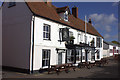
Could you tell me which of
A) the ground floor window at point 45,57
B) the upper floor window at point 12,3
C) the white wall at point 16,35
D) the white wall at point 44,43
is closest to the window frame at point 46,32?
the white wall at point 44,43

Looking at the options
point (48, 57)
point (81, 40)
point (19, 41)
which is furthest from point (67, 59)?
point (19, 41)

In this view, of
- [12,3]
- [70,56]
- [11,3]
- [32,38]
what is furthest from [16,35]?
[70,56]

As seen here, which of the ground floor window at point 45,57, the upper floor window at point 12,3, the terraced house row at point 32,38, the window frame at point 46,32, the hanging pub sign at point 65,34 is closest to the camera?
the terraced house row at point 32,38

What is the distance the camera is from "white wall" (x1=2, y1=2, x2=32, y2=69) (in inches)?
542

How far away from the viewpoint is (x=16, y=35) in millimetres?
15148

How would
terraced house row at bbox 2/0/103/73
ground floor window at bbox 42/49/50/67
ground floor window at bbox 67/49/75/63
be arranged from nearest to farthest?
terraced house row at bbox 2/0/103/73 < ground floor window at bbox 42/49/50/67 < ground floor window at bbox 67/49/75/63

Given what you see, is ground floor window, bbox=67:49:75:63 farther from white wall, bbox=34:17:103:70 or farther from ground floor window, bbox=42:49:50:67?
ground floor window, bbox=42:49:50:67

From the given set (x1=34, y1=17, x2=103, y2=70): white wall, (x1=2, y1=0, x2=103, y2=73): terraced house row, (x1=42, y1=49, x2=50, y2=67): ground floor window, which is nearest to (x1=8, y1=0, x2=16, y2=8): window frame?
(x1=2, y1=0, x2=103, y2=73): terraced house row

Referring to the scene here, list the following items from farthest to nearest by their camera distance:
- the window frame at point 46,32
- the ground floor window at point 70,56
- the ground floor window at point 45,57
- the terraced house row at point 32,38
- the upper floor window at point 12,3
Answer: the ground floor window at point 70,56 < the upper floor window at point 12,3 < the window frame at point 46,32 < the ground floor window at point 45,57 < the terraced house row at point 32,38

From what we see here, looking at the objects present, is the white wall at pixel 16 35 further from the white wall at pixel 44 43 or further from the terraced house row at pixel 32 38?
the white wall at pixel 44 43

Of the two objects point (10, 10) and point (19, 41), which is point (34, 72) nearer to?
point (19, 41)

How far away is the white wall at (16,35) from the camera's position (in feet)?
45.2

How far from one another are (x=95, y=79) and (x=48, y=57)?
6.22 metres

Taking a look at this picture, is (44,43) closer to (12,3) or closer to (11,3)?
(12,3)
